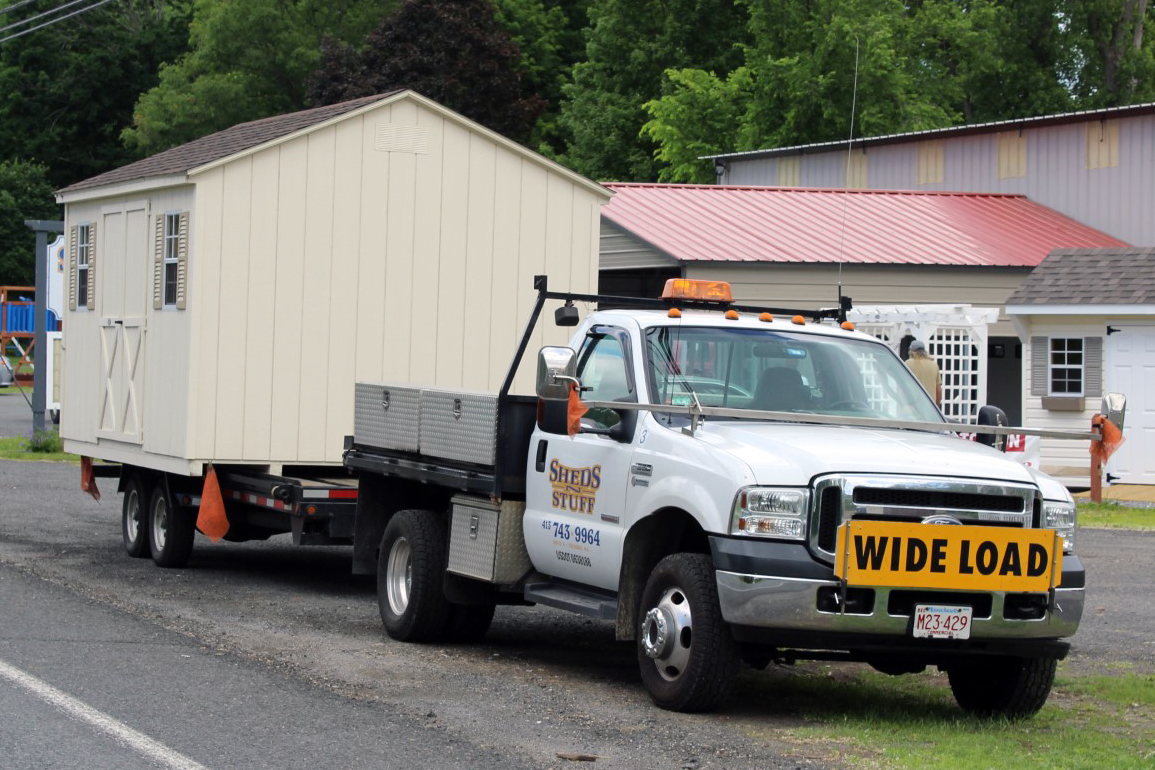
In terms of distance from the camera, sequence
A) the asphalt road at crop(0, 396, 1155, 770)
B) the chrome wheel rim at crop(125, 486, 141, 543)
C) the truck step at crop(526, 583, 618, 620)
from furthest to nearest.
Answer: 1. the chrome wheel rim at crop(125, 486, 141, 543)
2. the truck step at crop(526, 583, 618, 620)
3. the asphalt road at crop(0, 396, 1155, 770)

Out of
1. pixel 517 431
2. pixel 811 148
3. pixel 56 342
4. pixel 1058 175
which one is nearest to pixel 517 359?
pixel 517 431

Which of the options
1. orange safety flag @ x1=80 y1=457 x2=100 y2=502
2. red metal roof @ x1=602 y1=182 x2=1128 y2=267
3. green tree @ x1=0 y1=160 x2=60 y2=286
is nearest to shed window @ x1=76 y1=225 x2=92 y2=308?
orange safety flag @ x1=80 y1=457 x2=100 y2=502

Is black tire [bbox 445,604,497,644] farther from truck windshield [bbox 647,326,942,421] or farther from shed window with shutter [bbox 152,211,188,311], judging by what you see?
shed window with shutter [bbox 152,211,188,311]

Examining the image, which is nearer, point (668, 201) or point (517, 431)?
point (517, 431)

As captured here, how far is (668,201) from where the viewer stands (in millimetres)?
30172

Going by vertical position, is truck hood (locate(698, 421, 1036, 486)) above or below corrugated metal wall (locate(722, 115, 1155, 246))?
below

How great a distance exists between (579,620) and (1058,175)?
24.2 metres

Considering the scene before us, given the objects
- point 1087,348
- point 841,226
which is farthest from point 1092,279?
point 841,226

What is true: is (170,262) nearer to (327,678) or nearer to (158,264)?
(158,264)

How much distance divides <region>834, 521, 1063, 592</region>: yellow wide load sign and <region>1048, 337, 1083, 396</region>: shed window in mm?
18178

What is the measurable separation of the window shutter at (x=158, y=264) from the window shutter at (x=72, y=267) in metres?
2.44

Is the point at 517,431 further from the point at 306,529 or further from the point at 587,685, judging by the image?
the point at 306,529

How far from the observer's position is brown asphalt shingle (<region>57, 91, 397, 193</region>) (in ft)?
45.6

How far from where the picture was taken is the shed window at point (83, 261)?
1638cm
